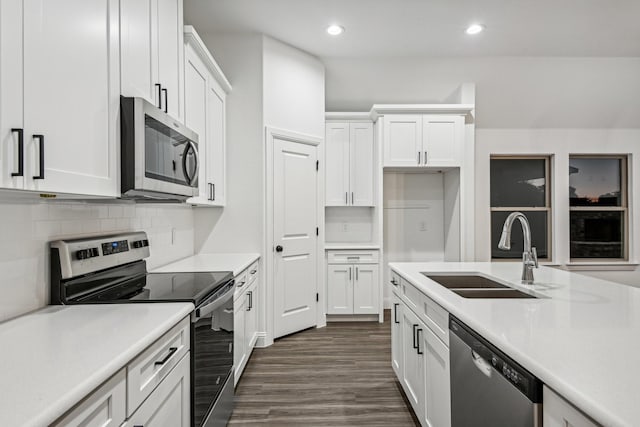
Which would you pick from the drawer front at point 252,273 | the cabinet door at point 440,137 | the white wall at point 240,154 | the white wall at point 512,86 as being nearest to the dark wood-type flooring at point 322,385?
the drawer front at point 252,273

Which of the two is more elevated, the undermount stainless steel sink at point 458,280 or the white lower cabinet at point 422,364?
the undermount stainless steel sink at point 458,280

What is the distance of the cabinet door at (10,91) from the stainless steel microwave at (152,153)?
1.73 feet

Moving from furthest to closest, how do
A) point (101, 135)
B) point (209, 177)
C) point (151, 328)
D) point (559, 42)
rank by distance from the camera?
point (559, 42), point (209, 177), point (101, 135), point (151, 328)

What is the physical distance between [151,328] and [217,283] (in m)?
0.75

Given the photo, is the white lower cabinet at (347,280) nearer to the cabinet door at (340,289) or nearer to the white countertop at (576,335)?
the cabinet door at (340,289)

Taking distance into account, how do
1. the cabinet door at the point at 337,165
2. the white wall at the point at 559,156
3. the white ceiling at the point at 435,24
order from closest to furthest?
the white ceiling at the point at 435,24 < the cabinet door at the point at 337,165 < the white wall at the point at 559,156

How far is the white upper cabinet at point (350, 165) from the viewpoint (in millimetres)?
4590

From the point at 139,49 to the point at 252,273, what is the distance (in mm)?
1966

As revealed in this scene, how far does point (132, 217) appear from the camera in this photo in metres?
2.31

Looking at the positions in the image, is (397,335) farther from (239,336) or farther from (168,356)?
(168,356)

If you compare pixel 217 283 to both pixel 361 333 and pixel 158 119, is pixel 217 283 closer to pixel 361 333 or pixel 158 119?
pixel 158 119

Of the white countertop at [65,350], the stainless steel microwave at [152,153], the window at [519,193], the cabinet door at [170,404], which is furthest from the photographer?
the window at [519,193]

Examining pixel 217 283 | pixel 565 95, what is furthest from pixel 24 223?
pixel 565 95

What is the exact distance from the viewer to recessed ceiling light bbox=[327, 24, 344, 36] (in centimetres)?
350
